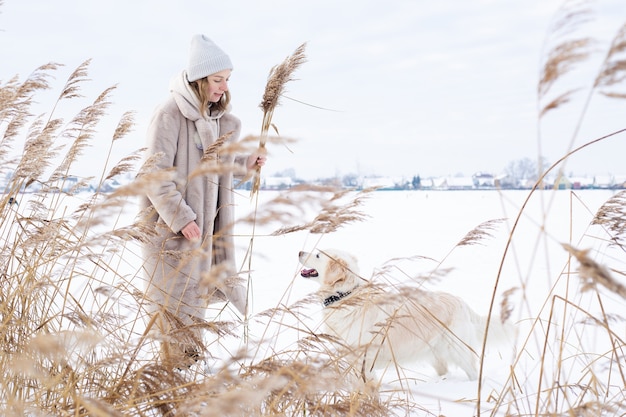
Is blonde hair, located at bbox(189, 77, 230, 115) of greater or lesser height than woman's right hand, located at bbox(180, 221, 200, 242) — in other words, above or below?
above

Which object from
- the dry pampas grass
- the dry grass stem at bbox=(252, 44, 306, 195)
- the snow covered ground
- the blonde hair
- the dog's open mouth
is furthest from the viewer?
the dog's open mouth

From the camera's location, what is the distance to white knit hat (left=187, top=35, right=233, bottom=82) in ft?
10.6

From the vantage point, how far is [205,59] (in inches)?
127

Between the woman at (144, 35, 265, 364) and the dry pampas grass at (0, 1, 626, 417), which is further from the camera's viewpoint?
the woman at (144, 35, 265, 364)

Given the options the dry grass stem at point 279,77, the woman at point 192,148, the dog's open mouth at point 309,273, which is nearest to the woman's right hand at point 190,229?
the woman at point 192,148

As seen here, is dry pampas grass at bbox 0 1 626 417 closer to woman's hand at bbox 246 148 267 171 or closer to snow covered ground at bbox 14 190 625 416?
snow covered ground at bbox 14 190 625 416

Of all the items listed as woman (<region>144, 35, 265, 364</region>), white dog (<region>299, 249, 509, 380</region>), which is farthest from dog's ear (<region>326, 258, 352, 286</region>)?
woman (<region>144, 35, 265, 364</region>)

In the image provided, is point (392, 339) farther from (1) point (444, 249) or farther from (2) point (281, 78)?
(1) point (444, 249)

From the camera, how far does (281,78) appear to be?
95.4 inches

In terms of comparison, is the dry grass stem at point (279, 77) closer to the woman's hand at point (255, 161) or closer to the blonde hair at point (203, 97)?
the woman's hand at point (255, 161)

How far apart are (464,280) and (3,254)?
16.9 ft

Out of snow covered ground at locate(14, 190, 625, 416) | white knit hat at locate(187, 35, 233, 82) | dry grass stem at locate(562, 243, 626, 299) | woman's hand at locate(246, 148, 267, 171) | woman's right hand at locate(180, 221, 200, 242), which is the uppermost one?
white knit hat at locate(187, 35, 233, 82)

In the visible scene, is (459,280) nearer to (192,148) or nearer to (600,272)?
(192,148)

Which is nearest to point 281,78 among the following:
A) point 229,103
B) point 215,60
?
point 215,60
